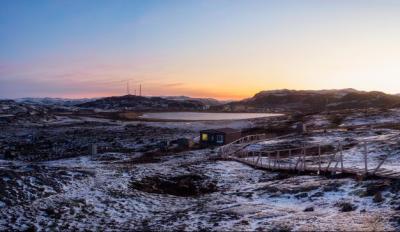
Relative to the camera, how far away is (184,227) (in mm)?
16547

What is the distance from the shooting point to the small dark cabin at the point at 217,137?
201ft

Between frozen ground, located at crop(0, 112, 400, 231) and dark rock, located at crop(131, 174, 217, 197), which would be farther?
dark rock, located at crop(131, 174, 217, 197)

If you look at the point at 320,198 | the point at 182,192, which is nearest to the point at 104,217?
the point at 182,192

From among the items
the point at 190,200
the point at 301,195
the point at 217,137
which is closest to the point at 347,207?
the point at 301,195

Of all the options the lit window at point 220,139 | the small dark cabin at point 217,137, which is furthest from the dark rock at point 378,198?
the lit window at point 220,139

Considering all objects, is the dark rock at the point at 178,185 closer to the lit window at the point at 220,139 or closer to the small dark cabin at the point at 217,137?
the small dark cabin at the point at 217,137

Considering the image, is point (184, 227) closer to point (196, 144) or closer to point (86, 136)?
point (196, 144)

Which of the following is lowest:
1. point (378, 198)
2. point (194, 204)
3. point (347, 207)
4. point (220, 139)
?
point (220, 139)

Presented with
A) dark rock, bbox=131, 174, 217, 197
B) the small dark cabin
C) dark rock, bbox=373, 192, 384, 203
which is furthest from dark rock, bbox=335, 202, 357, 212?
the small dark cabin

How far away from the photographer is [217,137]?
61875 mm

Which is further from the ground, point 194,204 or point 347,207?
point 347,207

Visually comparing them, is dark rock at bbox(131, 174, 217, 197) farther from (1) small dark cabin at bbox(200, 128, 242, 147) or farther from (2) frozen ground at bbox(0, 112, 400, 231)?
(1) small dark cabin at bbox(200, 128, 242, 147)

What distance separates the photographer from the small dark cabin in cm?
6125

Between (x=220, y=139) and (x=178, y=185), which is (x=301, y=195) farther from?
(x=220, y=139)
